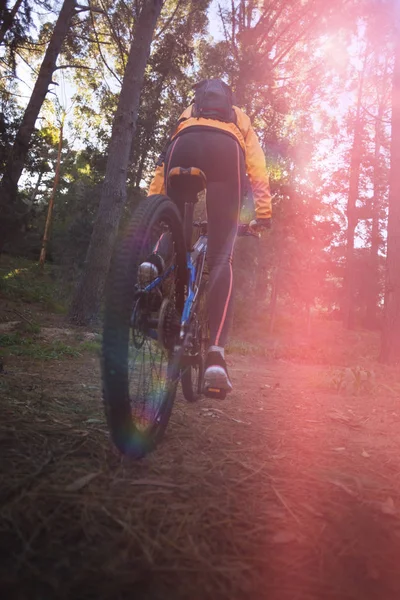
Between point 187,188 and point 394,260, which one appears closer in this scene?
point 187,188

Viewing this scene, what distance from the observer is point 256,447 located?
1.81m

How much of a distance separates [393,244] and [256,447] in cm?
629

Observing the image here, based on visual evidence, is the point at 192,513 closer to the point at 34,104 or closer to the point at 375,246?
the point at 34,104

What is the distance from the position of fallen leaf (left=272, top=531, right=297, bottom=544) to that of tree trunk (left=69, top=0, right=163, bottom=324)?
21.8ft

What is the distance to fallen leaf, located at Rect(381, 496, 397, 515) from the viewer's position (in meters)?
1.22

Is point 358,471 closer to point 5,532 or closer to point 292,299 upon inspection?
point 5,532

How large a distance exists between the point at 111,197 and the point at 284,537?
7004 mm

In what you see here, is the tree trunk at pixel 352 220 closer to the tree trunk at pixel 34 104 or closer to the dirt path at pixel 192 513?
the tree trunk at pixel 34 104

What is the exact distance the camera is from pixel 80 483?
1149 millimetres

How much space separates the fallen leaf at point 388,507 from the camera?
1219mm

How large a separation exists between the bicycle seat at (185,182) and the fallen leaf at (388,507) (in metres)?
1.71

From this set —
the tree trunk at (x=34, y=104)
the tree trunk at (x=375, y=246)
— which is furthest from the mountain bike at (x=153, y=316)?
the tree trunk at (x=375, y=246)

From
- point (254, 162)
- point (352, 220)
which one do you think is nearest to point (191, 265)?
point (254, 162)

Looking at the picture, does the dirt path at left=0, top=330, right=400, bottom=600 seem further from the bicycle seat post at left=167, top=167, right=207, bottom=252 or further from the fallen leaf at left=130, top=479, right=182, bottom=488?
the bicycle seat post at left=167, top=167, right=207, bottom=252
